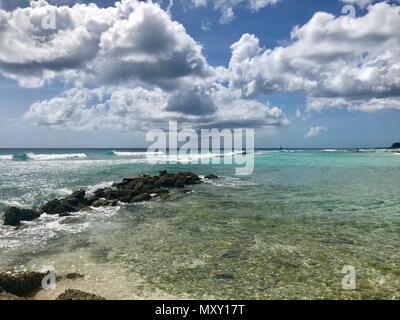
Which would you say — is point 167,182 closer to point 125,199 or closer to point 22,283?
point 125,199

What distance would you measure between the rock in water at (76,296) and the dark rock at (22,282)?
177 centimetres

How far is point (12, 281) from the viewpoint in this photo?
1099 cm

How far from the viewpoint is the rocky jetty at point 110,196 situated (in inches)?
822

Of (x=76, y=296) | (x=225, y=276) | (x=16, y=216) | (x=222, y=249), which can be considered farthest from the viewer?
(x=16, y=216)

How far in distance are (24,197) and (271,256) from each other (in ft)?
77.1

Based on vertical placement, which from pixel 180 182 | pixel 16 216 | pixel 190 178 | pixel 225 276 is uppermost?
pixel 190 178

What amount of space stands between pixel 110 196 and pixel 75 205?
4.40 meters

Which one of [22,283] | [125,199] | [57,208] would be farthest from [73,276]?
[125,199]

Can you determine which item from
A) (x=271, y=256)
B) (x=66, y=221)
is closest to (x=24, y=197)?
(x=66, y=221)

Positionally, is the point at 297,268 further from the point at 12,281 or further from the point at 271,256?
the point at 12,281

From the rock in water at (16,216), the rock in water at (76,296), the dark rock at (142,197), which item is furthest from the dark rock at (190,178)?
the rock in water at (76,296)

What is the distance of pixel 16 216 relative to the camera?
2009cm

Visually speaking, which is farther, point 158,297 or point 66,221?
point 66,221

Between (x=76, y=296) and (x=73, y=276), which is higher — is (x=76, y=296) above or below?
above
